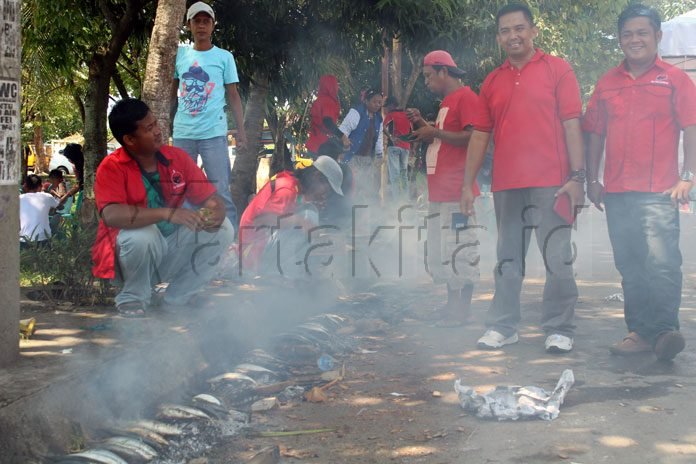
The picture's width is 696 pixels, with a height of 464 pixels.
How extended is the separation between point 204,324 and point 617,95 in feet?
9.86

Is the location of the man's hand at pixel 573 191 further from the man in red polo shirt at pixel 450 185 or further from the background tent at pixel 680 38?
the background tent at pixel 680 38

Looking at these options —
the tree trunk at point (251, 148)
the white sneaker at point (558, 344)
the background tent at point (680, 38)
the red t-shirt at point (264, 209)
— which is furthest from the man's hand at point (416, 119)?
the background tent at point (680, 38)

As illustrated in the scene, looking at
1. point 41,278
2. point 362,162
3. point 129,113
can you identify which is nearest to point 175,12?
point 129,113

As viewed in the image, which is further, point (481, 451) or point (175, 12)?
point (175, 12)

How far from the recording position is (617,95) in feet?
16.9

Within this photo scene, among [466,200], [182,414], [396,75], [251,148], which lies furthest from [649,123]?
[396,75]

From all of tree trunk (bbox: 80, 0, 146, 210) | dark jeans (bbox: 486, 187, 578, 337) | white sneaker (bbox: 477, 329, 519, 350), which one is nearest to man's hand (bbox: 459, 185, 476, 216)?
dark jeans (bbox: 486, 187, 578, 337)

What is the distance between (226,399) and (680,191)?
294 cm

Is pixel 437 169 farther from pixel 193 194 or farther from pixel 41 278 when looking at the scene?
pixel 41 278

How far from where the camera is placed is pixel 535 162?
5262 millimetres

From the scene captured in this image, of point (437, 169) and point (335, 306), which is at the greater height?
point (437, 169)

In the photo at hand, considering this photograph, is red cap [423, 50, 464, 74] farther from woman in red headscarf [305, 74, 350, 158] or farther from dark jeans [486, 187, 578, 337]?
woman in red headscarf [305, 74, 350, 158]

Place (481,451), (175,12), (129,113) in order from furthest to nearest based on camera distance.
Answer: (175,12), (129,113), (481,451)

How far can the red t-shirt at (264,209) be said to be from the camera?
6.72 m
